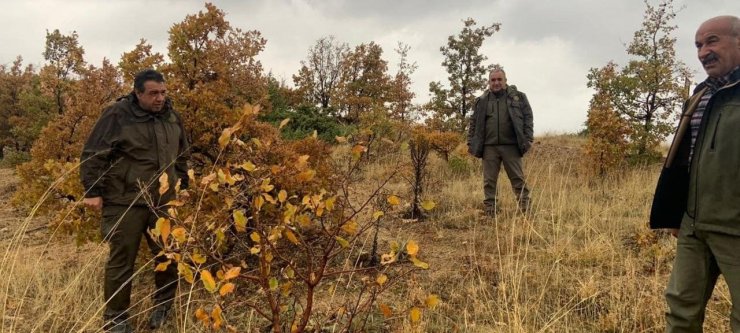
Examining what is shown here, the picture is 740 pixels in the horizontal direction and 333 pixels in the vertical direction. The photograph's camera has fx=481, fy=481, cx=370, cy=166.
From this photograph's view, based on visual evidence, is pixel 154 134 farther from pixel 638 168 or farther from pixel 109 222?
pixel 638 168

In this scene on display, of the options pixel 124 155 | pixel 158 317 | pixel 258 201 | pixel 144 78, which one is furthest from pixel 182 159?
pixel 258 201

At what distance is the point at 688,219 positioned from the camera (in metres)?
→ 2.37

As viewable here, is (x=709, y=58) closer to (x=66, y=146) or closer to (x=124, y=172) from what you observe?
(x=124, y=172)

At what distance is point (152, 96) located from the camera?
3.38m

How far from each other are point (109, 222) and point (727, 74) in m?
3.71

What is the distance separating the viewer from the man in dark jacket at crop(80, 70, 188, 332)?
128 inches

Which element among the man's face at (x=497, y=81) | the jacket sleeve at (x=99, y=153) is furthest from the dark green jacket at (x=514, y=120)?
the jacket sleeve at (x=99, y=153)

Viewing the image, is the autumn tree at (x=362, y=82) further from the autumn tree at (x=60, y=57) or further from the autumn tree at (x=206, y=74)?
the autumn tree at (x=206, y=74)

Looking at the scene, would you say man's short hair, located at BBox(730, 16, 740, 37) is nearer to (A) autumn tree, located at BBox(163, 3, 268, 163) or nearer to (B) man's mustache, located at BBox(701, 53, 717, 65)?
(B) man's mustache, located at BBox(701, 53, 717, 65)

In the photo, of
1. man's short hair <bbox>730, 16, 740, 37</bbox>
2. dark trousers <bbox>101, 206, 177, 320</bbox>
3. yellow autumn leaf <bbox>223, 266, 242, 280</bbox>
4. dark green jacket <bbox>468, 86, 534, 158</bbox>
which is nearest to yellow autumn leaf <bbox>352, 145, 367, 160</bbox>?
yellow autumn leaf <bbox>223, 266, 242, 280</bbox>

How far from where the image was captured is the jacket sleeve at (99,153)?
3.19 meters

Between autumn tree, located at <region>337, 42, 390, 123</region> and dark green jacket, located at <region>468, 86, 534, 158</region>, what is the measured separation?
12.0 meters

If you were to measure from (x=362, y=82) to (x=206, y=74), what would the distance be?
609 inches

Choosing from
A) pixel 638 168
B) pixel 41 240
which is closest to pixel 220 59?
pixel 41 240
